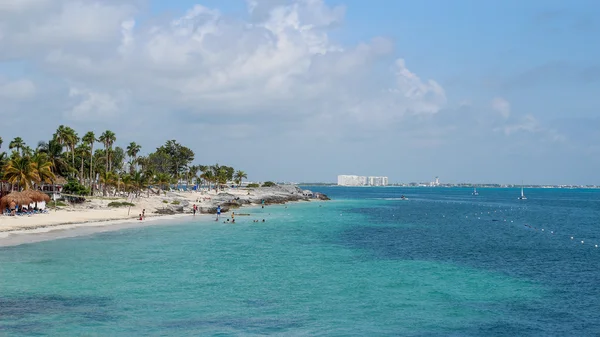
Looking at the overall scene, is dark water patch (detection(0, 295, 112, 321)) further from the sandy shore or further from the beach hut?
the beach hut

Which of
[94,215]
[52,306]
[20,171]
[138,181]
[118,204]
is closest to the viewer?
[52,306]

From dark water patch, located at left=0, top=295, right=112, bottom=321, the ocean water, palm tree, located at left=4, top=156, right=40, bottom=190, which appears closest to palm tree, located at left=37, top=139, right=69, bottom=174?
palm tree, located at left=4, top=156, right=40, bottom=190

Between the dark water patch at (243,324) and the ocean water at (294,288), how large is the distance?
0.29ft

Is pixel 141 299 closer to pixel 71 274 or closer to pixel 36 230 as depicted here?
pixel 71 274

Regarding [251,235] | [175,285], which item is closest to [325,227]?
[251,235]

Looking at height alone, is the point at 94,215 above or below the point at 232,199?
below

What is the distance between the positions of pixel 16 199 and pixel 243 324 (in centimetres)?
5043

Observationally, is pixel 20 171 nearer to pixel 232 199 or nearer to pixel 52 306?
pixel 52 306

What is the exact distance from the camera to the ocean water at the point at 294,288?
70.6 ft

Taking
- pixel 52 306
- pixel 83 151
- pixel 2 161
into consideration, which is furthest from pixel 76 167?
pixel 52 306

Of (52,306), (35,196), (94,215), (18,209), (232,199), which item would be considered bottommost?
(52,306)

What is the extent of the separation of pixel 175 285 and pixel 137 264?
28.5 feet

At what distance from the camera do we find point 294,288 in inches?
1144

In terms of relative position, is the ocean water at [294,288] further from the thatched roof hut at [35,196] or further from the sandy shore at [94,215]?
the thatched roof hut at [35,196]
